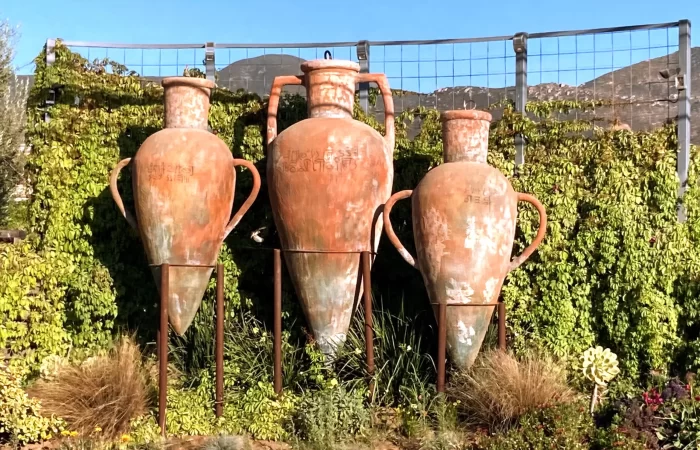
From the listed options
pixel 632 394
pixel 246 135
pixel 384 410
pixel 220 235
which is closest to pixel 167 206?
pixel 220 235

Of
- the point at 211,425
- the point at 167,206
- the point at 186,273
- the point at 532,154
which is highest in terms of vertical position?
the point at 532,154

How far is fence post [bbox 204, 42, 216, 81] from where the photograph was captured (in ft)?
21.8

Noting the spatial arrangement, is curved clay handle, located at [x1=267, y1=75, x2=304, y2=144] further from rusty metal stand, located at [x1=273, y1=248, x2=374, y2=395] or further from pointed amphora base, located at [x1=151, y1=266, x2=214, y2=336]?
pointed amphora base, located at [x1=151, y1=266, x2=214, y2=336]

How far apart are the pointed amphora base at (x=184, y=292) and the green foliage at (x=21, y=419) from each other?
3.35 feet

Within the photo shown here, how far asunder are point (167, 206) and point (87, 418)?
1439 mm

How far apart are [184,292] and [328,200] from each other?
119cm

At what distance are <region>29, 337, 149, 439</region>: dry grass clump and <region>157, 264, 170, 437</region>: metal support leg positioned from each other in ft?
0.61

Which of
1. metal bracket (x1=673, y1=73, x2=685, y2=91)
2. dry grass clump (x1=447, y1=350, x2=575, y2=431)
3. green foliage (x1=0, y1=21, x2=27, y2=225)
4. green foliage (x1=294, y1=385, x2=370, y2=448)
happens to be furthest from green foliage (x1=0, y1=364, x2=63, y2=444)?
green foliage (x1=0, y1=21, x2=27, y2=225)

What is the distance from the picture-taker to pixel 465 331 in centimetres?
516

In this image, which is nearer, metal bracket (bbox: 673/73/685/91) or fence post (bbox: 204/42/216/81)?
metal bracket (bbox: 673/73/685/91)

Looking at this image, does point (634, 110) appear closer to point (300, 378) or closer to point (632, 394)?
point (632, 394)

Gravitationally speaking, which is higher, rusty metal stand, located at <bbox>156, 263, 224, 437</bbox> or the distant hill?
the distant hill

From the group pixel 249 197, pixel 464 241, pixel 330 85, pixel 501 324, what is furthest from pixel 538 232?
pixel 249 197

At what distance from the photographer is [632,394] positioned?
17.3 feet
